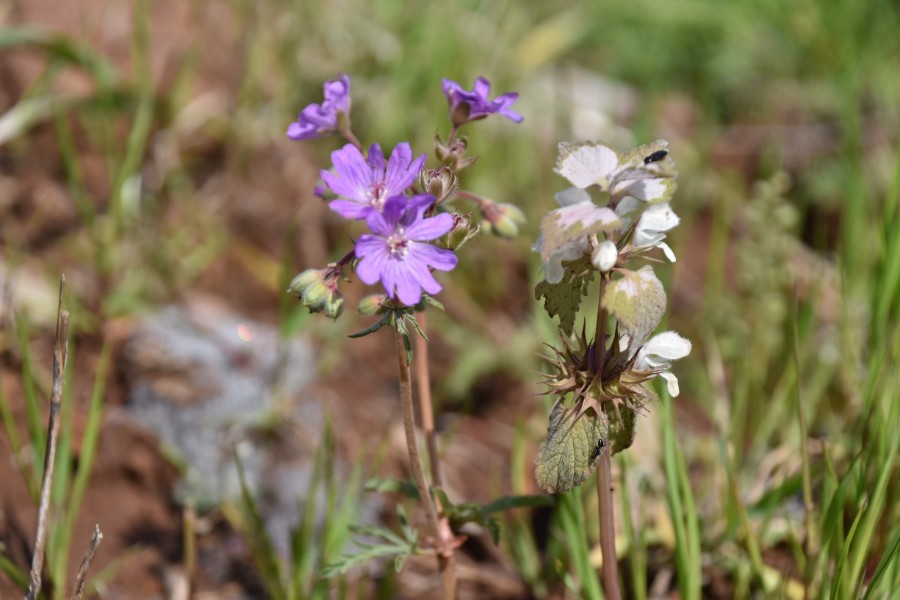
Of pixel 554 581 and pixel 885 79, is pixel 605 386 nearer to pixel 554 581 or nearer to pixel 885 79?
pixel 554 581

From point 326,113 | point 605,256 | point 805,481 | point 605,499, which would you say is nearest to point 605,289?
point 605,256

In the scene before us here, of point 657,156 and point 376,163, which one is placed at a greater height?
point 657,156

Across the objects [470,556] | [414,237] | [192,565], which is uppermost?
[414,237]

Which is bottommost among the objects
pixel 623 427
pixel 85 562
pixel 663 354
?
pixel 85 562

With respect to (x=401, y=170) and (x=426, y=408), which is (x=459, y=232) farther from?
(x=426, y=408)

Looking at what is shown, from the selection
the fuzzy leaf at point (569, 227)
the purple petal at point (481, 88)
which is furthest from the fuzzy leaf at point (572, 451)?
the purple petal at point (481, 88)

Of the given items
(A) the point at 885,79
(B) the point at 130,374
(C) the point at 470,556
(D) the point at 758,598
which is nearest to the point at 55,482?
(B) the point at 130,374

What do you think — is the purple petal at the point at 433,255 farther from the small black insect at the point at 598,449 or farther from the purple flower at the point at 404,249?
the small black insect at the point at 598,449
